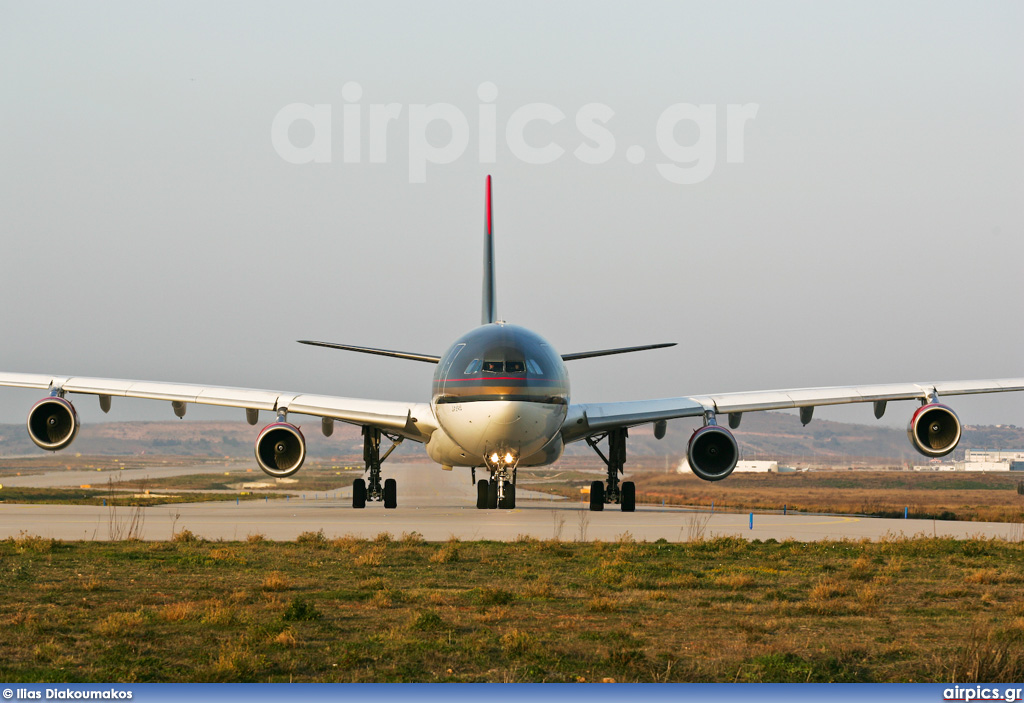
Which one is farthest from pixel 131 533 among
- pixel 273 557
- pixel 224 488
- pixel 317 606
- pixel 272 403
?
pixel 224 488

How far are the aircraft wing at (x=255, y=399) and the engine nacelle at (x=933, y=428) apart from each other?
531 inches

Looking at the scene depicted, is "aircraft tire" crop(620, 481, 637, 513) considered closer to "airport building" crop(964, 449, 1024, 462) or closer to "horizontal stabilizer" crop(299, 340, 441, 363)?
"horizontal stabilizer" crop(299, 340, 441, 363)

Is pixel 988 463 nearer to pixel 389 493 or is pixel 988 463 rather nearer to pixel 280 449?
pixel 389 493

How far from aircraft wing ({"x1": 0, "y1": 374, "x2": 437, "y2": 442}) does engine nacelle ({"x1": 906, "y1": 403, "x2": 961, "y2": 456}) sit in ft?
44.2

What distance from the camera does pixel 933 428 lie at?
95.8 ft

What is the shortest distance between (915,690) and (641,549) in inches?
568

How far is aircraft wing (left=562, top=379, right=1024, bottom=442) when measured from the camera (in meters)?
30.3

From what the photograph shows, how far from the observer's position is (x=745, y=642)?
11.1m

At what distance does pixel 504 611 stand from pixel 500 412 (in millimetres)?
12923

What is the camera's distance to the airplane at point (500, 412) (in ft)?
84.9

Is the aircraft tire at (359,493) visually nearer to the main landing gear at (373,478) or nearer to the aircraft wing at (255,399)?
the main landing gear at (373,478)

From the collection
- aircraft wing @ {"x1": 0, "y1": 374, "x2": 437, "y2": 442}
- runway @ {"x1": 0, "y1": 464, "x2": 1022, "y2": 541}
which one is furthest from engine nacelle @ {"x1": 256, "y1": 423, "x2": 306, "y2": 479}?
aircraft wing @ {"x1": 0, "y1": 374, "x2": 437, "y2": 442}

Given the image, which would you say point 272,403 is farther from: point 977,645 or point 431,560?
point 977,645

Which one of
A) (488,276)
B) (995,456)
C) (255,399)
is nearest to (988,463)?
(995,456)
